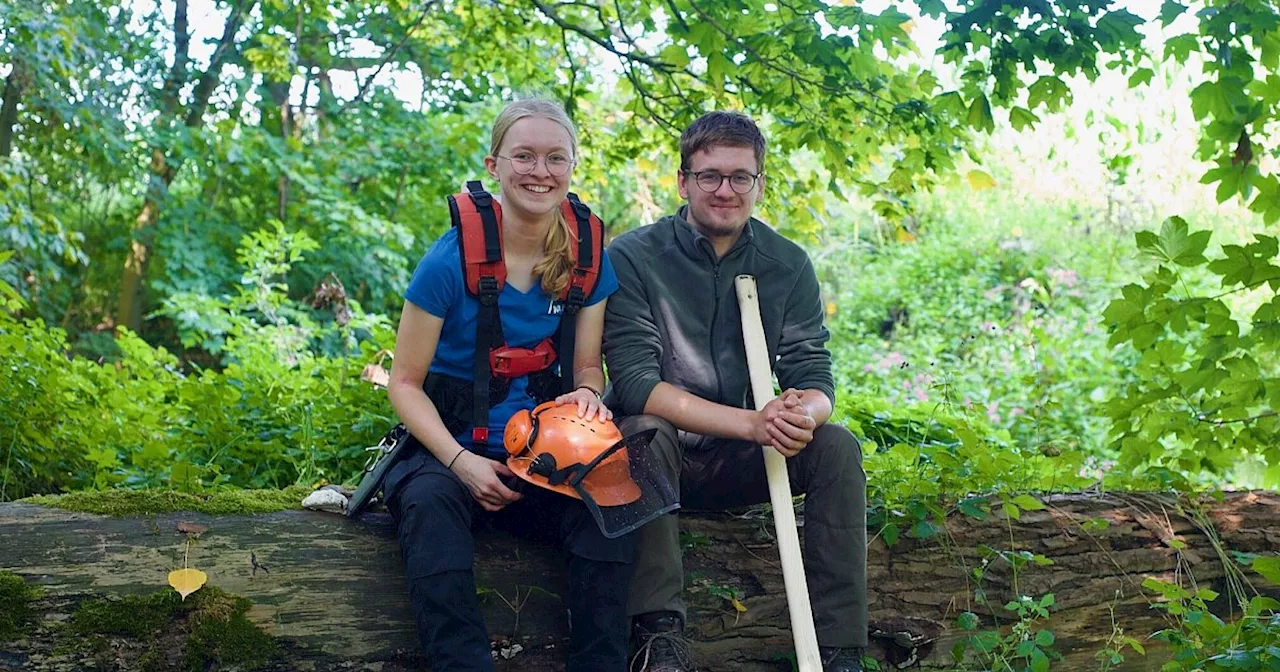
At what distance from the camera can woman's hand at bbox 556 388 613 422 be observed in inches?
117

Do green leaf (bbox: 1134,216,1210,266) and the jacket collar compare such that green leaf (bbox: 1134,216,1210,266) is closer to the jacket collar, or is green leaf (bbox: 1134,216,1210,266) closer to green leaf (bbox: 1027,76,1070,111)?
green leaf (bbox: 1027,76,1070,111)

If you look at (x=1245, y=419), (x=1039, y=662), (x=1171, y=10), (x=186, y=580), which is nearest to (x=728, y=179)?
(x=1171, y=10)

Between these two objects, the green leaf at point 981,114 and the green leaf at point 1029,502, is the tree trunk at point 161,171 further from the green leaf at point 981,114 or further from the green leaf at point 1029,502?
the green leaf at point 1029,502

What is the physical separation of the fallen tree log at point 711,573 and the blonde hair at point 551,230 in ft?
2.41

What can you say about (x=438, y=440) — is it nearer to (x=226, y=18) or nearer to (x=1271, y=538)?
(x=1271, y=538)

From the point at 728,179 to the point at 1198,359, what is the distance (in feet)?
6.13

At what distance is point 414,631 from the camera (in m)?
2.96

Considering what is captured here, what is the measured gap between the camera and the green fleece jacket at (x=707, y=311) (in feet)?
11.1

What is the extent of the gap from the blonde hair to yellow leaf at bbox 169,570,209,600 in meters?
1.14

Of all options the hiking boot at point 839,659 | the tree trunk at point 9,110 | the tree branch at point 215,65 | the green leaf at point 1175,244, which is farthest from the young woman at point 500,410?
the tree branch at point 215,65

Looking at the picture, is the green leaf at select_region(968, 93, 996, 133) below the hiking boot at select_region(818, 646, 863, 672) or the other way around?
the other way around

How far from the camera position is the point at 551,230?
3225 millimetres

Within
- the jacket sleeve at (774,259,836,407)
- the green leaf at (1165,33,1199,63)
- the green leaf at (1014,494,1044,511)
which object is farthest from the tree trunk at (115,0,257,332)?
→ the green leaf at (1165,33,1199,63)

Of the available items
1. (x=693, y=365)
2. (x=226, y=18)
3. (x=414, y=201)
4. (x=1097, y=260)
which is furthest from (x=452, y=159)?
(x=693, y=365)
